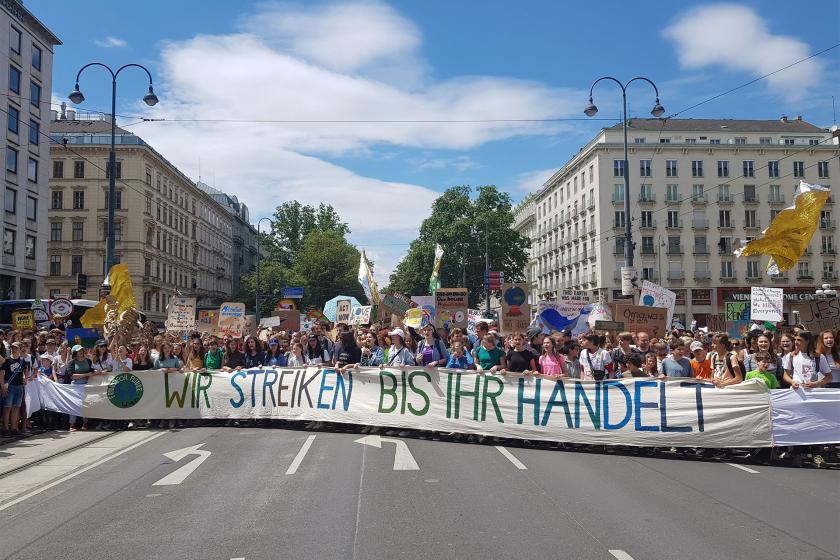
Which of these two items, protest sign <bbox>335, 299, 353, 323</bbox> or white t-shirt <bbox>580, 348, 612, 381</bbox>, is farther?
protest sign <bbox>335, 299, 353, 323</bbox>

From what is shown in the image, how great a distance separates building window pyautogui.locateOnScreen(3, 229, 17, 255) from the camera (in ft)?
163

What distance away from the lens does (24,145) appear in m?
51.3

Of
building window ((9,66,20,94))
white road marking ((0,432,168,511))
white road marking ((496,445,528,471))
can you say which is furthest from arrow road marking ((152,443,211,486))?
building window ((9,66,20,94))

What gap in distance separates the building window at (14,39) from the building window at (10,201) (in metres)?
9.06

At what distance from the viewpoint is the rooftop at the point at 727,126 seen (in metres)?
80.6

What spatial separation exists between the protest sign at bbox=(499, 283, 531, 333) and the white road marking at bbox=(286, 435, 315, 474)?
33.1 feet

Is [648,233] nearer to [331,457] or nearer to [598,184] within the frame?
[598,184]

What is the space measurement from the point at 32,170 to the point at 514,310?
44.0 metres

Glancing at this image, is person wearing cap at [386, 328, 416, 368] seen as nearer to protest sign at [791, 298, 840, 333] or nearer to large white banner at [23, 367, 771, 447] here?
large white banner at [23, 367, 771, 447]

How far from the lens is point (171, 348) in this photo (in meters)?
15.3

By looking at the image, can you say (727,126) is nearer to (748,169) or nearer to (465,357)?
(748,169)

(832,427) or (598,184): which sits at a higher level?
(598,184)

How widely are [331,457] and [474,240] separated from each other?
7222cm

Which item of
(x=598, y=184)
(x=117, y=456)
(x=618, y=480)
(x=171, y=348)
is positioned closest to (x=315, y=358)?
(x=171, y=348)
